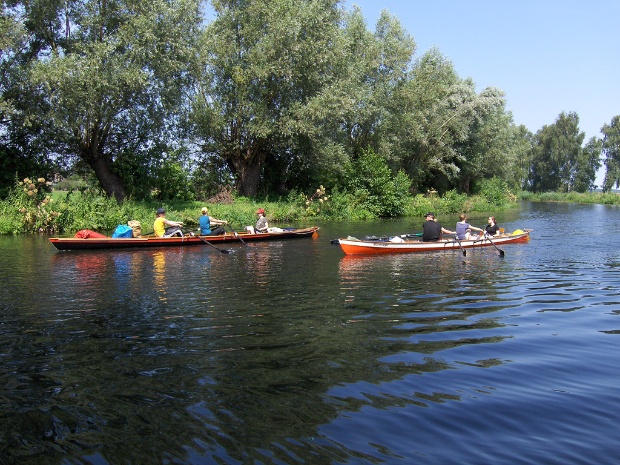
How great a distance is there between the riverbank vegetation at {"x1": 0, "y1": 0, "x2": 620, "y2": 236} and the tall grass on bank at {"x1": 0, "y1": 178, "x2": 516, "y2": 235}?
0.33 ft

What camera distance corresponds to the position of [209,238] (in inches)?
847

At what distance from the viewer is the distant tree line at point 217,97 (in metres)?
27.0

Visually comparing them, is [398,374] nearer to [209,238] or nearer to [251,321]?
[251,321]

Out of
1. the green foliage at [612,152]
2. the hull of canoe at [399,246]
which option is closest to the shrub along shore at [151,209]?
the hull of canoe at [399,246]

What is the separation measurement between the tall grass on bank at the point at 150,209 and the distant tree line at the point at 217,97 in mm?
1692

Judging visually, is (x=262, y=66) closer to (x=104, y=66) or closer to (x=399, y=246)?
(x=104, y=66)

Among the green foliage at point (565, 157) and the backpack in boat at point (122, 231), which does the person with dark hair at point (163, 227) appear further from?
the green foliage at point (565, 157)

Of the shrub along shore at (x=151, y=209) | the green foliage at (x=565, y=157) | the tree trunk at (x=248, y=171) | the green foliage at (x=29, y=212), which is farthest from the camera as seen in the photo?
the green foliage at (x=565, y=157)

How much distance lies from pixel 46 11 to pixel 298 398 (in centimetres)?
2743

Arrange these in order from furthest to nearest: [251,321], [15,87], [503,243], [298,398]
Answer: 1. [15,87]
2. [503,243]
3. [251,321]
4. [298,398]


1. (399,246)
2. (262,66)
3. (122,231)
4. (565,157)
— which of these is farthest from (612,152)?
(122,231)

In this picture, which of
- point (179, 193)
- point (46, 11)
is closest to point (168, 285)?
point (46, 11)

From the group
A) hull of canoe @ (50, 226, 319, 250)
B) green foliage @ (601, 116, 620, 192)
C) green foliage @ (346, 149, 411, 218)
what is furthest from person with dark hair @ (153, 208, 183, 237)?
green foliage @ (601, 116, 620, 192)

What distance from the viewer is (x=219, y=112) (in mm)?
33281
